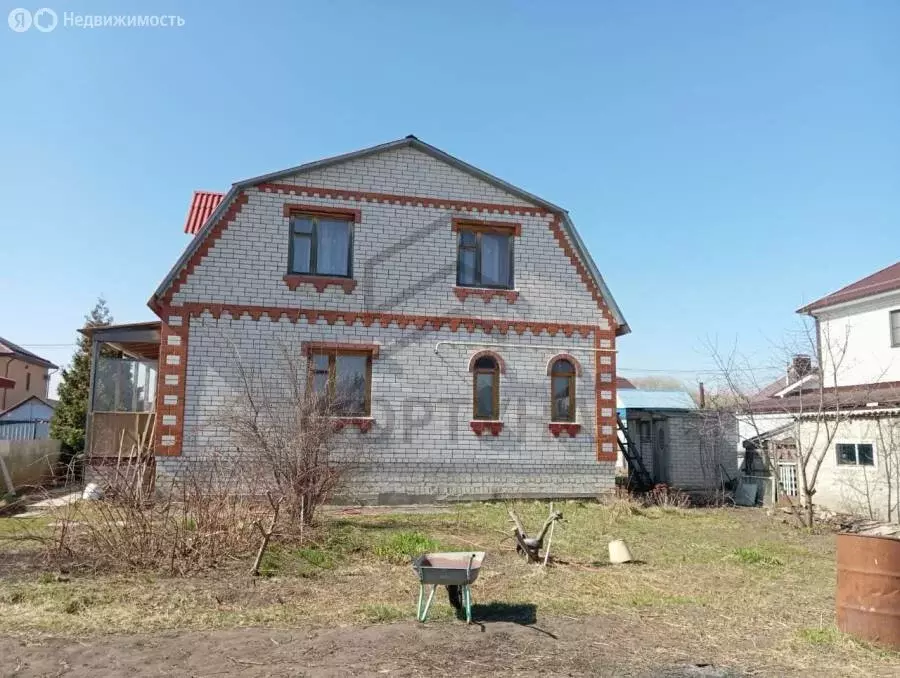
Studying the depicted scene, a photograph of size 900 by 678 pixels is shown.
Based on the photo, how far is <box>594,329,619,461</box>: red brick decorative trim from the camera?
16547 millimetres

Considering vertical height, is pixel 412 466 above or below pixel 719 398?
below

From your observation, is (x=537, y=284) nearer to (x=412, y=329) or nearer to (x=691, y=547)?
(x=412, y=329)

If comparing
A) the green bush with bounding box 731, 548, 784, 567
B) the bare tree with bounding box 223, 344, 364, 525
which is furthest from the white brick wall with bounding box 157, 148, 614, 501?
the green bush with bounding box 731, 548, 784, 567

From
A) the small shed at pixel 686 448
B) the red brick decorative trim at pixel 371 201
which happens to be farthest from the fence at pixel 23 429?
the small shed at pixel 686 448

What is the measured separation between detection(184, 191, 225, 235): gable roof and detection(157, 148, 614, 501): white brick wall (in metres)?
3.80

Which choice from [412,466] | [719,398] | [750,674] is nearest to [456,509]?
[412,466]

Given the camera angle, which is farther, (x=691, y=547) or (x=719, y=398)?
(x=719, y=398)

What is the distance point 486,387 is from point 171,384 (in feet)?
22.4

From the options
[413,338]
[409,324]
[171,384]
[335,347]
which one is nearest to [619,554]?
[413,338]

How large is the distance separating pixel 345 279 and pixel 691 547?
8965 mm

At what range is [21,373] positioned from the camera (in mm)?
37656

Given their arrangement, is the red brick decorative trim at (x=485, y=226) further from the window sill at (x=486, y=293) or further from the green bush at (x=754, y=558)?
the green bush at (x=754, y=558)

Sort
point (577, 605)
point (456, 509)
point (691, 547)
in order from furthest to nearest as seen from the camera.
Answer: point (456, 509)
point (691, 547)
point (577, 605)

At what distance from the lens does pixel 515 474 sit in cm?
1605
